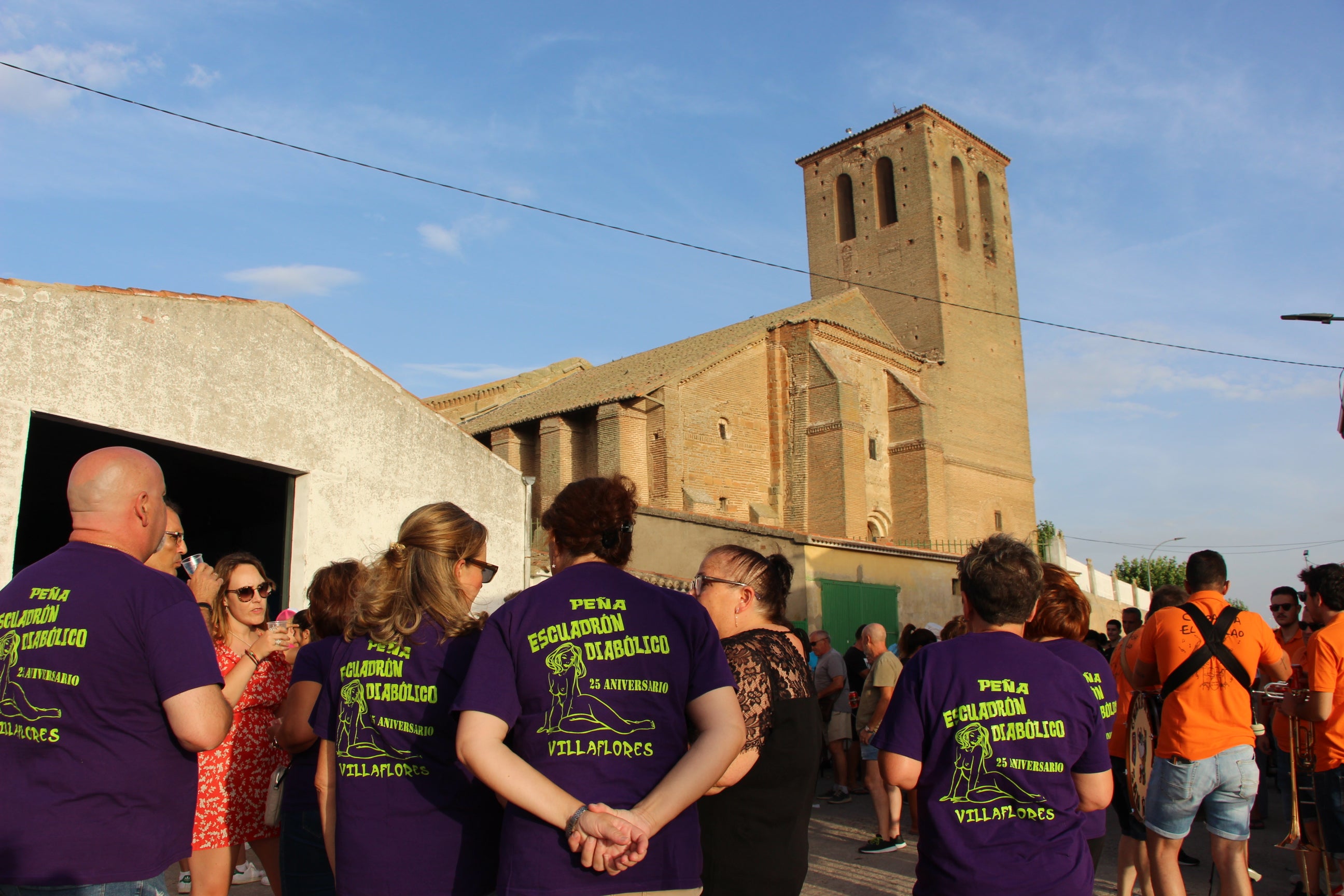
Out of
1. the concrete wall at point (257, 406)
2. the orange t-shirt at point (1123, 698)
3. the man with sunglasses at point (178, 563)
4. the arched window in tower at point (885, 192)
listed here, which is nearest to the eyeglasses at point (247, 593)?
the man with sunglasses at point (178, 563)

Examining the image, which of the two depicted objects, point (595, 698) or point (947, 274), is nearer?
point (595, 698)

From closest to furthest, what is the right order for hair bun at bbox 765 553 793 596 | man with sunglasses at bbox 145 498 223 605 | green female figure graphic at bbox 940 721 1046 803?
green female figure graphic at bbox 940 721 1046 803 → hair bun at bbox 765 553 793 596 → man with sunglasses at bbox 145 498 223 605

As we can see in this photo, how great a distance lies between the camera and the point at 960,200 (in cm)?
3525

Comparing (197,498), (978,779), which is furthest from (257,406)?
(978,779)

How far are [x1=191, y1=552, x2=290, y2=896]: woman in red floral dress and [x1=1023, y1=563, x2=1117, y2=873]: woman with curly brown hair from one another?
3.01 m

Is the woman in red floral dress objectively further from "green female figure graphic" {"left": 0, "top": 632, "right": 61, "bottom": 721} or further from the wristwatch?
the wristwatch

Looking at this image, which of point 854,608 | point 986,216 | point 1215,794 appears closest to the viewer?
point 1215,794

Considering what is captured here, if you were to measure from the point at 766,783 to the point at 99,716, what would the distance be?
6.46 ft

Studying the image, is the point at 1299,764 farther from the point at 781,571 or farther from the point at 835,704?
the point at 835,704

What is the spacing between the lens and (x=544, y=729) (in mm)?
2447

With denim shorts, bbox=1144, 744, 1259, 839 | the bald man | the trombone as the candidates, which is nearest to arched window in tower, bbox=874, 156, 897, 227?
the trombone

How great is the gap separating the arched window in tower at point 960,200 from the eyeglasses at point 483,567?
3423 centimetres

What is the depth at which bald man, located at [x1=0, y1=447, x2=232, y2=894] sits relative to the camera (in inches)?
97.7

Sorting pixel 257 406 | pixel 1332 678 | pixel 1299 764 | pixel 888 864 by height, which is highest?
pixel 257 406
